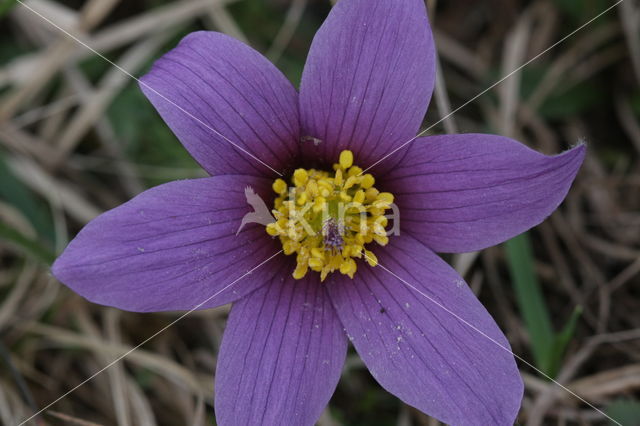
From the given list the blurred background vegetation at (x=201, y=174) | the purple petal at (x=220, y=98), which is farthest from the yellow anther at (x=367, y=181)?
the blurred background vegetation at (x=201, y=174)

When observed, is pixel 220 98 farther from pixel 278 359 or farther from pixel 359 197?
pixel 278 359

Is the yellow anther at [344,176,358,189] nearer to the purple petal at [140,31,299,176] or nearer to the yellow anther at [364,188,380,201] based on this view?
the yellow anther at [364,188,380,201]

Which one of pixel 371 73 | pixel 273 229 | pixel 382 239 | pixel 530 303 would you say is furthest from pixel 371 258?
pixel 530 303

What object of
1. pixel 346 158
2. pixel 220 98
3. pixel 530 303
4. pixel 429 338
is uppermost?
pixel 220 98

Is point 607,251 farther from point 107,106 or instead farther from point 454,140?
point 107,106

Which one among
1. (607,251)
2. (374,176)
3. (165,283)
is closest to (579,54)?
(607,251)

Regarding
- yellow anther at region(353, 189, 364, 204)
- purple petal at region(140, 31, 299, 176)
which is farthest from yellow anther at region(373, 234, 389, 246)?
purple petal at region(140, 31, 299, 176)
